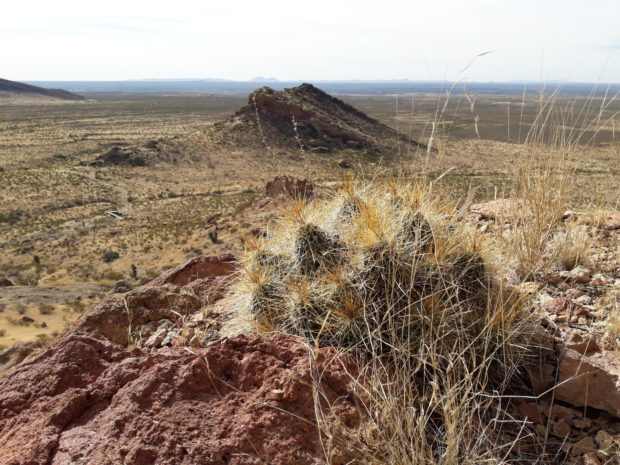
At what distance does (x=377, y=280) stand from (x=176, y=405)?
1.17 metres

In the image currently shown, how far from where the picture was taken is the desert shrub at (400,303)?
1.99 m

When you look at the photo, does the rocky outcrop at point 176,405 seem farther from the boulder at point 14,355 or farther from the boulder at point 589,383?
the boulder at point 14,355

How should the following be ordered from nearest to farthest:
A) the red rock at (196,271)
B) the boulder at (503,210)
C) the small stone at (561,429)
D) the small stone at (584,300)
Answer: the small stone at (561,429) < the small stone at (584,300) < the boulder at (503,210) < the red rock at (196,271)

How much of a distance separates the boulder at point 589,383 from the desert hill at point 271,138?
123 ft

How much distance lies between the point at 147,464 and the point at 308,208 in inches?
76.3

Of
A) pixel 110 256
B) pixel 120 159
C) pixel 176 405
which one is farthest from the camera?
pixel 120 159

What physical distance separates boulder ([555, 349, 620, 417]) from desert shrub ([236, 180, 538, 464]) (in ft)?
0.62

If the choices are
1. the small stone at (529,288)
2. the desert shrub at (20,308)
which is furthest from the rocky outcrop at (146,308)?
the desert shrub at (20,308)

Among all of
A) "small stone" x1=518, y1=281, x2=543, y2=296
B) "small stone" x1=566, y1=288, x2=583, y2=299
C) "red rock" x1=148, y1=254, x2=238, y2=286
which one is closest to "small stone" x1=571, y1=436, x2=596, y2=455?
"small stone" x1=518, y1=281, x2=543, y2=296

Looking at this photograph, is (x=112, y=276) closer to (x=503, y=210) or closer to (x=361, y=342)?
(x=503, y=210)

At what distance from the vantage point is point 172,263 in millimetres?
16719

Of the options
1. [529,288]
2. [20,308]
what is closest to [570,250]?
[529,288]

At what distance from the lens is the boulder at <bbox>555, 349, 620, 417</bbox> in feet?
7.16

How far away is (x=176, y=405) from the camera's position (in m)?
1.87
